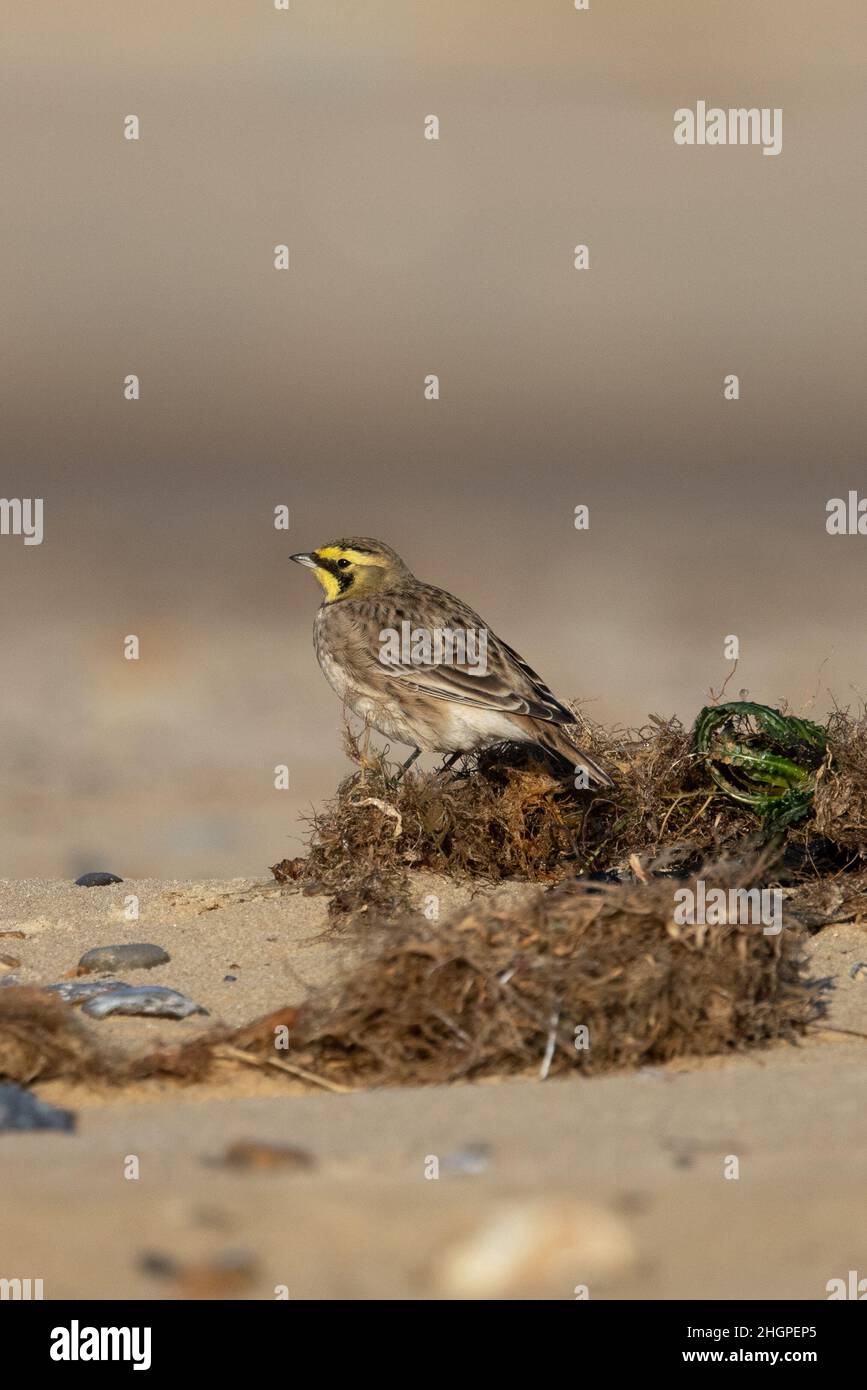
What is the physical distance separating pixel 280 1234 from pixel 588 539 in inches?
741

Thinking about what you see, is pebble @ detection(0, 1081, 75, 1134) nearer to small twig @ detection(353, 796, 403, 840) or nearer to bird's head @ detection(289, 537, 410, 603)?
small twig @ detection(353, 796, 403, 840)

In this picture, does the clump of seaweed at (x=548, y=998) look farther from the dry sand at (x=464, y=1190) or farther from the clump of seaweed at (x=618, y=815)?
the clump of seaweed at (x=618, y=815)

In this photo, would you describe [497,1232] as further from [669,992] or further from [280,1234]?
[669,992]

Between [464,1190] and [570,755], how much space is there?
393cm

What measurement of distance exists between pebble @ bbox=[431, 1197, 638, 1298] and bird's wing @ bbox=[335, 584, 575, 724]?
426 centimetres

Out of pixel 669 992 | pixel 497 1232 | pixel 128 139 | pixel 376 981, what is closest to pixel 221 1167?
pixel 497 1232

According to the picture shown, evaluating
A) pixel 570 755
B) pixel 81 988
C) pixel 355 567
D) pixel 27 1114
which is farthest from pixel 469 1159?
pixel 355 567

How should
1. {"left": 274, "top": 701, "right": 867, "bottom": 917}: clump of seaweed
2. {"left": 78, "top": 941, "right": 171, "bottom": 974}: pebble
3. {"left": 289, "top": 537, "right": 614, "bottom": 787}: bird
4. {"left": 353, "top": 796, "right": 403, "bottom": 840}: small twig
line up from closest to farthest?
{"left": 78, "top": 941, "right": 171, "bottom": 974}: pebble, {"left": 274, "top": 701, "right": 867, "bottom": 917}: clump of seaweed, {"left": 353, "top": 796, "right": 403, "bottom": 840}: small twig, {"left": 289, "top": 537, "right": 614, "bottom": 787}: bird

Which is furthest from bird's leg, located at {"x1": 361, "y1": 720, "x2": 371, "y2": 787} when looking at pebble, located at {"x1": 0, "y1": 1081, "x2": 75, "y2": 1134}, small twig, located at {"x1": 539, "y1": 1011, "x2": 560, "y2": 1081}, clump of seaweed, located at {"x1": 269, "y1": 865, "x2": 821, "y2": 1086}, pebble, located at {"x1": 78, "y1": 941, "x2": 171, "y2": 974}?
pebble, located at {"x1": 0, "y1": 1081, "x2": 75, "y2": 1134}

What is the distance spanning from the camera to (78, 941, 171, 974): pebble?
7.28 meters

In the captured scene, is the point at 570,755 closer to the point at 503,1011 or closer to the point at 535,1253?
the point at 503,1011

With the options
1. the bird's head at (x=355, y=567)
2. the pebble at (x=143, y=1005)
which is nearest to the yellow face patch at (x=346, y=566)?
the bird's head at (x=355, y=567)

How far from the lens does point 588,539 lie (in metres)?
22.6

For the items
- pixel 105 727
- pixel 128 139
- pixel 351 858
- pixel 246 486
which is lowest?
pixel 351 858
